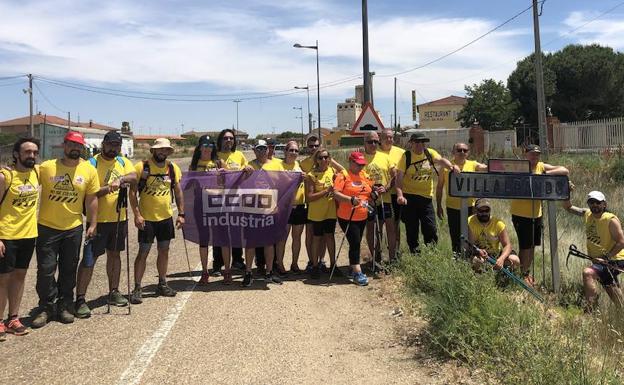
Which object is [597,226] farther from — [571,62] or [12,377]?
[571,62]

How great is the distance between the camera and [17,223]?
529 cm

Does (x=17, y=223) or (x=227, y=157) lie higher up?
(x=227, y=157)

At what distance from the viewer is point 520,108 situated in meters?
51.7

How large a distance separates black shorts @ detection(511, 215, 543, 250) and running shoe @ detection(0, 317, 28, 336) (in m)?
6.23

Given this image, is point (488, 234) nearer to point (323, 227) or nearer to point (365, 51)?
point (323, 227)

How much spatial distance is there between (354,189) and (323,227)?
764 millimetres

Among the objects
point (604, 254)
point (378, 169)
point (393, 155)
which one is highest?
point (393, 155)

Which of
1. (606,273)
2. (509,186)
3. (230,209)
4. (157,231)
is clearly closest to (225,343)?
(157,231)

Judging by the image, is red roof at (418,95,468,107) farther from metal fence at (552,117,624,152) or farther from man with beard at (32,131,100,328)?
man with beard at (32,131,100,328)

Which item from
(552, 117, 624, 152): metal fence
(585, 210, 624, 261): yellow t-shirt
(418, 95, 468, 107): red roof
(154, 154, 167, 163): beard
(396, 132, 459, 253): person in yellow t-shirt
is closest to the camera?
(585, 210, 624, 261): yellow t-shirt

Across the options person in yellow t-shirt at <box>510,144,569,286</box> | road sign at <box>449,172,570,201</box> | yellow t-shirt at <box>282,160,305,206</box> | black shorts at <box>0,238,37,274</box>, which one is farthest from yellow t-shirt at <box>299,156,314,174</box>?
black shorts at <box>0,238,37,274</box>

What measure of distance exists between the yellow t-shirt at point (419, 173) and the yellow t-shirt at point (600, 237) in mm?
2137

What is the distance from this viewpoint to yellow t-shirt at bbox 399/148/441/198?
7.67 meters

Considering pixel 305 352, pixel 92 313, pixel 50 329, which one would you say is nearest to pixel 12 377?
pixel 50 329
